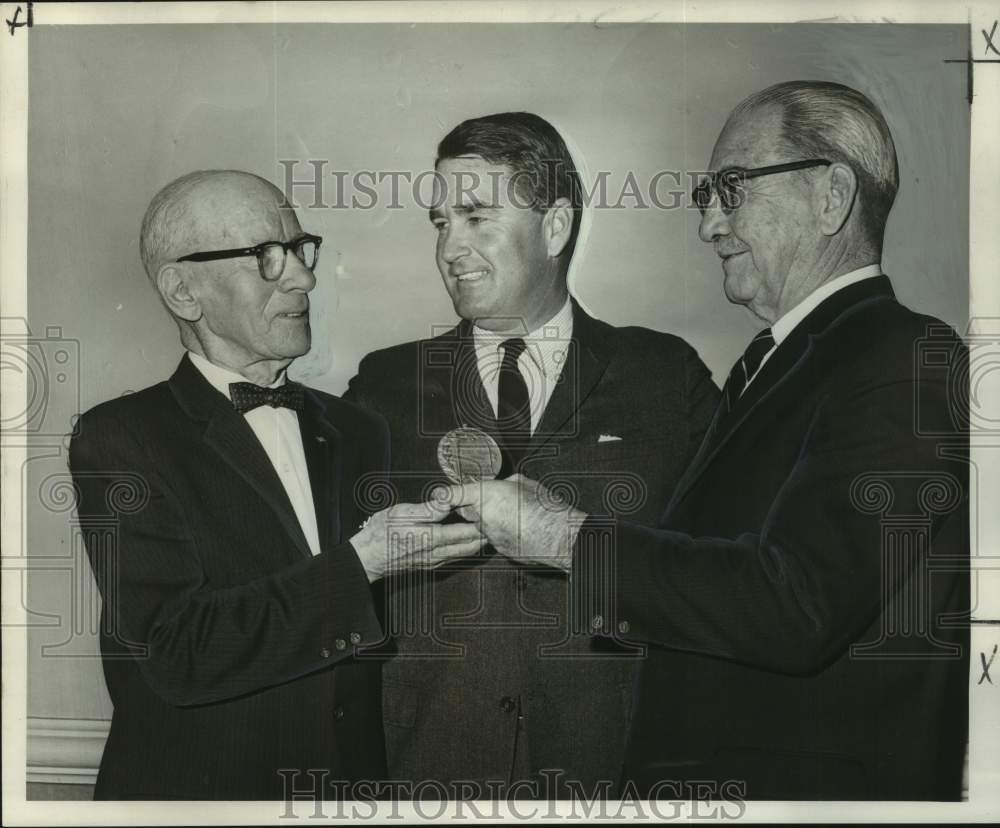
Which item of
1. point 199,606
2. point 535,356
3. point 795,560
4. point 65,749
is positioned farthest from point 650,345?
point 65,749

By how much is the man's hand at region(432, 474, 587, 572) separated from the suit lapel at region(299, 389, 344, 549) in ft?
1.60

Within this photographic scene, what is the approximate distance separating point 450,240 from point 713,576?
1.57 metres

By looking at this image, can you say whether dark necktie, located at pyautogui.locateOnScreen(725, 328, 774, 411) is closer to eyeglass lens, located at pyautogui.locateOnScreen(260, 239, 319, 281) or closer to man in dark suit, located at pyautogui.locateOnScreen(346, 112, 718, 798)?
man in dark suit, located at pyautogui.locateOnScreen(346, 112, 718, 798)

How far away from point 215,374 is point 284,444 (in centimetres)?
37

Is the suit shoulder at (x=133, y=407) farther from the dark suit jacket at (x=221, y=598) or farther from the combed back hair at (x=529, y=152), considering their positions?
the combed back hair at (x=529, y=152)

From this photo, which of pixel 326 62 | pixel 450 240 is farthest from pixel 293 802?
pixel 326 62

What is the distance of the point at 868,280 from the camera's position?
14.7ft

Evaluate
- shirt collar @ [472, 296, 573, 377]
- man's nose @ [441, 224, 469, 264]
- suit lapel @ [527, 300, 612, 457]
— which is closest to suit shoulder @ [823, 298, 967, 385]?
suit lapel @ [527, 300, 612, 457]

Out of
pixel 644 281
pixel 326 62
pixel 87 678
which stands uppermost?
pixel 326 62

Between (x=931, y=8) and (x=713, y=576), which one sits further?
(x=931, y=8)

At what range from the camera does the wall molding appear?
A: 4.64m

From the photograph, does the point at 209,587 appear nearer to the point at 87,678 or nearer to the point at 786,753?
the point at 87,678

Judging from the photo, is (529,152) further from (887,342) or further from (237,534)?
(237,534)

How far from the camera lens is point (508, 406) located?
4.49 m
